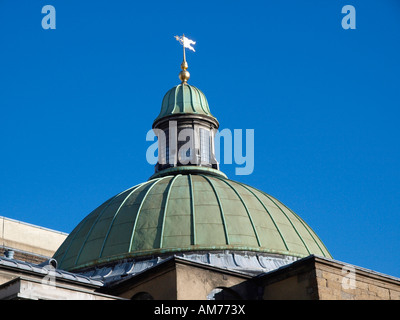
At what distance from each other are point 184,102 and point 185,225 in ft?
34.7

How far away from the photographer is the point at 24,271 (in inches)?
1197

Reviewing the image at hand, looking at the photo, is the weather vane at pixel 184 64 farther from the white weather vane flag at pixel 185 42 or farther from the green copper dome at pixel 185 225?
the green copper dome at pixel 185 225

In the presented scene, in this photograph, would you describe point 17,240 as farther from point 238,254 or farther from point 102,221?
point 238,254

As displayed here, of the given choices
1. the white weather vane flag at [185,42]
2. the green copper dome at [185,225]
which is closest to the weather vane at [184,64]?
the white weather vane flag at [185,42]

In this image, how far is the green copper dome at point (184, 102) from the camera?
44219mm

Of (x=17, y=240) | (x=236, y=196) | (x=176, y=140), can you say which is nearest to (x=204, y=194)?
(x=236, y=196)

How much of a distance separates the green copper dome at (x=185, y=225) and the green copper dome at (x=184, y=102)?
5.88m

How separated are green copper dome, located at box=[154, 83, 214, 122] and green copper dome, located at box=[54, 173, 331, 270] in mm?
5876

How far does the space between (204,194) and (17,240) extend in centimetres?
1930

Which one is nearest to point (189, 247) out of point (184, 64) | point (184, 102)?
point (184, 102)

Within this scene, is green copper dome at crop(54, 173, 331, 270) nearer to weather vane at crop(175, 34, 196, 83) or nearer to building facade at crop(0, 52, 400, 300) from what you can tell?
building facade at crop(0, 52, 400, 300)

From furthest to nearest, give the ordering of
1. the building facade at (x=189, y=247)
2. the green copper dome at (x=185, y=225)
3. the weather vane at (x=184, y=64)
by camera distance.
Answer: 1. the weather vane at (x=184, y=64)
2. the green copper dome at (x=185, y=225)
3. the building facade at (x=189, y=247)

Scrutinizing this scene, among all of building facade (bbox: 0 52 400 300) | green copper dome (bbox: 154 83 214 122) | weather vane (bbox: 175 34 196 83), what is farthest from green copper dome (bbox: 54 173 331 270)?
weather vane (bbox: 175 34 196 83)
